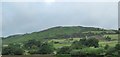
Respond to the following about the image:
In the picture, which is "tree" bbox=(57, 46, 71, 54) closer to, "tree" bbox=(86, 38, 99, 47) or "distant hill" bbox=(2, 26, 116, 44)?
"tree" bbox=(86, 38, 99, 47)

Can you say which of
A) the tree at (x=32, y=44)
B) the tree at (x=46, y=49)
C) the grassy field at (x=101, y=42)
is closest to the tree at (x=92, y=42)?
the grassy field at (x=101, y=42)

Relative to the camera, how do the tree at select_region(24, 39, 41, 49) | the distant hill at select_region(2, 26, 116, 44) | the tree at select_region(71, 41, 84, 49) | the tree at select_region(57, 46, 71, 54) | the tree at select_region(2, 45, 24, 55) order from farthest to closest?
the distant hill at select_region(2, 26, 116, 44), the tree at select_region(24, 39, 41, 49), the tree at select_region(57, 46, 71, 54), the tree at select_region(71, 41, 84, 49), the tree at select_region(2, 45, 24, 55)

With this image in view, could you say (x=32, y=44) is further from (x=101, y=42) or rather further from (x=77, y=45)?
(x=101, y=42)

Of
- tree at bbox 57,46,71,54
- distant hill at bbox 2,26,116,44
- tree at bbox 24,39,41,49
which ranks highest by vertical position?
distant hill at bbox 2,26,116,44

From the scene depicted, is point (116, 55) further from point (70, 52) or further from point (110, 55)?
point (70, 52)

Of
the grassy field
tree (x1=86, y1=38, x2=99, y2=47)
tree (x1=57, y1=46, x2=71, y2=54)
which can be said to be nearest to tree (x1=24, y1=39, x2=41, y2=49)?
the grassy field

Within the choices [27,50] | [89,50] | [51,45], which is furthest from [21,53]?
[89,50]

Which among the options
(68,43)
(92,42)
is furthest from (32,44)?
(92,42)
